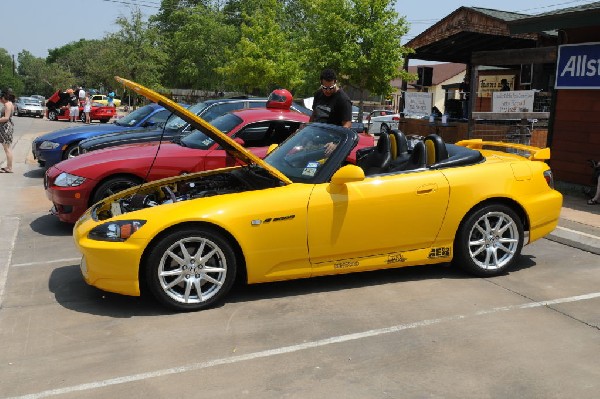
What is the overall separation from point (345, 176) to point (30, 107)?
38.4m

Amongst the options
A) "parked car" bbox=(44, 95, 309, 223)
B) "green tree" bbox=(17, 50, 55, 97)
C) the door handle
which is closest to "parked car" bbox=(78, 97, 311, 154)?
"parked car" bbox=(44, 95, 309, 223)

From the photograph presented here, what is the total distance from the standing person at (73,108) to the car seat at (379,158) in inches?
1146

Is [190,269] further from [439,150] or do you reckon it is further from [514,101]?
[514,101]

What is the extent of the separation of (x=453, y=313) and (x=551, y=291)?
1144 millimetres

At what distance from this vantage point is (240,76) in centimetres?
2764

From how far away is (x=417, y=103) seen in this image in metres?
16.6

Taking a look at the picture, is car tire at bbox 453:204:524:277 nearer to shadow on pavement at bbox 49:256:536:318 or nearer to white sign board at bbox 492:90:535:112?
shadow on pavement at bbox 49:256:536:318

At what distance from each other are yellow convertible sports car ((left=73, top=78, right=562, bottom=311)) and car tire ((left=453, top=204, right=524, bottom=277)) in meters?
0.01

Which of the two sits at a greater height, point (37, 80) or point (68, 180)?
point (37, 80)

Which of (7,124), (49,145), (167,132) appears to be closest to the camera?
(167,132)

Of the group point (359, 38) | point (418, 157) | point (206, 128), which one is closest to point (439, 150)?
point (418, 157)

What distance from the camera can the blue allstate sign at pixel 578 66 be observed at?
367 inches

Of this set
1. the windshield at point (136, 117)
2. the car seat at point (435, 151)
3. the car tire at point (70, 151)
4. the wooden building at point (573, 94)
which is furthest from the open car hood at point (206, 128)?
the windshield at point (136, 117)

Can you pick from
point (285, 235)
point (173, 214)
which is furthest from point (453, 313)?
point (173, 214)
